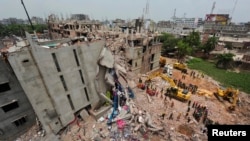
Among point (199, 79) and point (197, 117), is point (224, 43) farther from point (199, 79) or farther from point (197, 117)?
point (197, 117)

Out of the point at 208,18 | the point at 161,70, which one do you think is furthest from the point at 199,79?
the point at 208,18

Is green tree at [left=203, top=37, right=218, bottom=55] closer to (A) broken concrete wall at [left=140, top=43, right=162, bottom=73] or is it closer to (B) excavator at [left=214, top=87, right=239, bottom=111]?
(A) broken concrete wall at [left=140, top=43, right=162, bottom=73]

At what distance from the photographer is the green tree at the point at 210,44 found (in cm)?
4481

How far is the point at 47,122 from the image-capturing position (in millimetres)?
13602

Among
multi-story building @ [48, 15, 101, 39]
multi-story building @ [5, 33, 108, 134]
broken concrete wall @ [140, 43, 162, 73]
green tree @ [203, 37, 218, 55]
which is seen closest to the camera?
multi-story building @ [5, 33, 108, 134]

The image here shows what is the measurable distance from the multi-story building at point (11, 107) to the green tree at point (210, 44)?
A: 4884cm

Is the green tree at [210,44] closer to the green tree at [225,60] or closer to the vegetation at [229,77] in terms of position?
the green tree at [225,60]

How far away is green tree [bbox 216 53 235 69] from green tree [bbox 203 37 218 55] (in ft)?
23.2

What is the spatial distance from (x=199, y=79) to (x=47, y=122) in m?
27.7

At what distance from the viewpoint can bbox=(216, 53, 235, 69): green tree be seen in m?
37.4

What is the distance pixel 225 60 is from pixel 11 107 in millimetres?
45375

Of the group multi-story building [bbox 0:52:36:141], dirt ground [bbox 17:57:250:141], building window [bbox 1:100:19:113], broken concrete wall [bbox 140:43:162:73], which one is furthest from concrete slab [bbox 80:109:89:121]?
broken concrete wall [bbox 140:43:162:73]

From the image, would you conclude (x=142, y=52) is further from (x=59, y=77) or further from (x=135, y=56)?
(x=59, y=77)

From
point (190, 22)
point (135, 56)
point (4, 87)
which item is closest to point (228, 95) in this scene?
point (135, 56)
